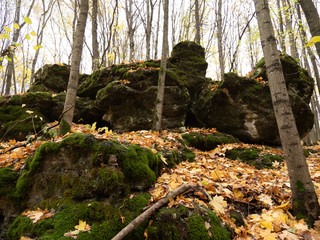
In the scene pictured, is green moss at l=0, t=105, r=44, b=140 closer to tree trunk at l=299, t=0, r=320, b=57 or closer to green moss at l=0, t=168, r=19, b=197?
green moss at l=0, t=168, r=19, b=197

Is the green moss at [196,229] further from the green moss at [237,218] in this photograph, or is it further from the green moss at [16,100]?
the green moss at [16,100]

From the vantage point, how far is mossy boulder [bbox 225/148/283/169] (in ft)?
15.5

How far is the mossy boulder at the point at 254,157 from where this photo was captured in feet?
15.5

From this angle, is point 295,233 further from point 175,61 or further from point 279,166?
point 175,61

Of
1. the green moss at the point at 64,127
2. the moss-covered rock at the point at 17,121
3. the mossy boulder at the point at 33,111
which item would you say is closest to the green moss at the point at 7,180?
A: the green moss at the point at 64,127

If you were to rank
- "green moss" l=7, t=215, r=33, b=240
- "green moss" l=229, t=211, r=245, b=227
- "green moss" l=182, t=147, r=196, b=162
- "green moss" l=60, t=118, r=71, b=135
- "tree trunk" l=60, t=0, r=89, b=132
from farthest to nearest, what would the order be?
"green moss" l=182, t=147, r=196, b=162
"tree trunk" l=60, t=0, r=89, b=132
"green moss" l=60, t=118, r=71, b=135
"green moss" l=229, t=211, r=245, b=227
"green moss" l=7, t=215, r=33, b=240

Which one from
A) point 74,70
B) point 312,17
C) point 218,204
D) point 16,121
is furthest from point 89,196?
point 312,17

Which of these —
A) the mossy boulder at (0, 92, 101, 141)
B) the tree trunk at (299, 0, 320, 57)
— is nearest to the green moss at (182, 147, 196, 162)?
the mossy boulder at (0, 92, 101, 141)

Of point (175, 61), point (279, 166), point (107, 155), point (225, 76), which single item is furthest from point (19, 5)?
point (279, 166)

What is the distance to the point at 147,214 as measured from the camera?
75.7 inches

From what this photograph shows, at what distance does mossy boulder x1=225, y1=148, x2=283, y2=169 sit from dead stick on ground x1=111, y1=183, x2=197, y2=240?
3042 millimetres

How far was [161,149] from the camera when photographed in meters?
4.15

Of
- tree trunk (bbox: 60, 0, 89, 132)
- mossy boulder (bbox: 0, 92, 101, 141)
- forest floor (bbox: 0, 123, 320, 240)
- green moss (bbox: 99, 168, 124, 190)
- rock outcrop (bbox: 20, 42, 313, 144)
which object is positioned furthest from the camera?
rock outcrop (bbox: 20, 42, 313, 144)

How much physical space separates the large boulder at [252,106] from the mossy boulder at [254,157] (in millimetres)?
1251
